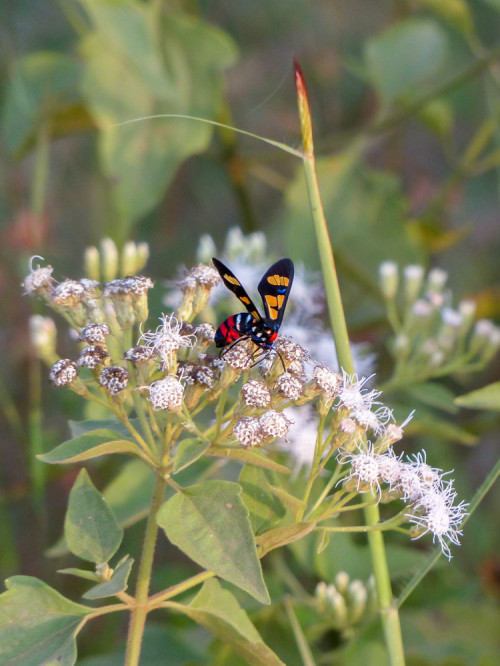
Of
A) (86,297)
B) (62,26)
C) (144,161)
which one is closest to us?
(86,297)

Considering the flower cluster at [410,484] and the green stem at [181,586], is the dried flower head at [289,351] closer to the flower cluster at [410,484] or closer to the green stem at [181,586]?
the flower cluster at [410,484]

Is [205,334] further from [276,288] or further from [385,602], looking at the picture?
[385,602]

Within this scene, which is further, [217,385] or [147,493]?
[147,493]

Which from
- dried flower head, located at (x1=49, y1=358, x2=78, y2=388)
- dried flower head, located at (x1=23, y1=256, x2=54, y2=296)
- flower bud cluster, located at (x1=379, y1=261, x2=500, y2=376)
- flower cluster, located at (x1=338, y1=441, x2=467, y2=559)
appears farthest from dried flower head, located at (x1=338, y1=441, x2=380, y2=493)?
flower bud cluster, located at (x1=379, y1=261, x2=500, y2=376)

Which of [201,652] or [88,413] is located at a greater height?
[88,413]

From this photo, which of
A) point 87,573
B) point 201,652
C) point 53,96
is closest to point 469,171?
point 53,96

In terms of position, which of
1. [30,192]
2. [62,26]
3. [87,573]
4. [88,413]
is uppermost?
[62,26]

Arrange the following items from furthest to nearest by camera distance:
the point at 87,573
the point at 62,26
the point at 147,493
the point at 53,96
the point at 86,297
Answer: the point at 62,26 → the point at 53,96 → the point at 147,493 → the point at 86,297 → the point at 87,573

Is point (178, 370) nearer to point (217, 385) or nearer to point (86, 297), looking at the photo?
point (217, 385)
